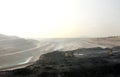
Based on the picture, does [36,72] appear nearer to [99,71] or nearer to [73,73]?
[73,73]

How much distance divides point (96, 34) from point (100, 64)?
10841 cm

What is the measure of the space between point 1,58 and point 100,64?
1185 inches

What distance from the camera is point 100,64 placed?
20.9m

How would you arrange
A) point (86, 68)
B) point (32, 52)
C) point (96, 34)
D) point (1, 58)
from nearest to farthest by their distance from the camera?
point (86, 68), point (1, 58), point (32, 52), point (96, 34)

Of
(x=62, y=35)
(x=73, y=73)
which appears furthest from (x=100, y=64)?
(x=62, y=35)

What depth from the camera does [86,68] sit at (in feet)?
64.7

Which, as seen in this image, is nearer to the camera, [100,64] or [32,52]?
[100,64]

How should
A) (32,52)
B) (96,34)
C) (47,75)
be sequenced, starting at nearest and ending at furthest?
(47,75) → (32,52) → (96,34)

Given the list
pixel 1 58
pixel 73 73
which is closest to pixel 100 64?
pixel 73 73

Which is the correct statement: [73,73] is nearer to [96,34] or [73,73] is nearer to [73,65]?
[73,65]

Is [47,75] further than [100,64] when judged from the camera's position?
No

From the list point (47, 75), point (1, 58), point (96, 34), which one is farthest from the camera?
point (96, 34)

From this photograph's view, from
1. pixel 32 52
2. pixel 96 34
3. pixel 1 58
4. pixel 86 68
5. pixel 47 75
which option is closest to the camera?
pixel 47 75

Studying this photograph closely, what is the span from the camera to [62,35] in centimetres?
12850
